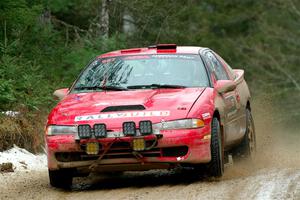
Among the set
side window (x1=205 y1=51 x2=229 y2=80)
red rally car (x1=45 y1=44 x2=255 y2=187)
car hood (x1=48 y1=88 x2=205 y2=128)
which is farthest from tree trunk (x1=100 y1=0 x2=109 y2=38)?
car hood (x1=48 y1=88 x2=205 y2=128)

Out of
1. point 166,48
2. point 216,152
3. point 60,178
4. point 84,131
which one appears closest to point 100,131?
point 84,131

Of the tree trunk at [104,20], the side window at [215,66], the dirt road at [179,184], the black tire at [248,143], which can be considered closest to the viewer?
the dirt road at [179,184]

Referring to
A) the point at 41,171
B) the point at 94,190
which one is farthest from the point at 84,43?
the point at 94,190

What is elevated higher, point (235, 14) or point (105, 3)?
point (105, 3)

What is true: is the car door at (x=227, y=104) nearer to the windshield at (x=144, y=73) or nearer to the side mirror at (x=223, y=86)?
the side mirror at (x=223, y=86)

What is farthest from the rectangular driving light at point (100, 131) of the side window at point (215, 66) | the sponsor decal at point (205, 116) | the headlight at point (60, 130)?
the side window at point (215, 66)

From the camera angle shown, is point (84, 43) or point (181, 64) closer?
point (181, 64)

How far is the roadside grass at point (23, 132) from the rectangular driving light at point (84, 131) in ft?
10.8

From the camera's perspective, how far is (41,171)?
11773mm

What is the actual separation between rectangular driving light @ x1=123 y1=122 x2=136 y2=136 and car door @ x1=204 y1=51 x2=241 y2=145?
1.39 m

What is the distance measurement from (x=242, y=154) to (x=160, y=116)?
290cm

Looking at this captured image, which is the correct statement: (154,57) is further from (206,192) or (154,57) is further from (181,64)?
(206,192)

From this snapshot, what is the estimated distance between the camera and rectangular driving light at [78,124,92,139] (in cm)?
923

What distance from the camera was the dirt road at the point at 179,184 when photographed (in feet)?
28.5
